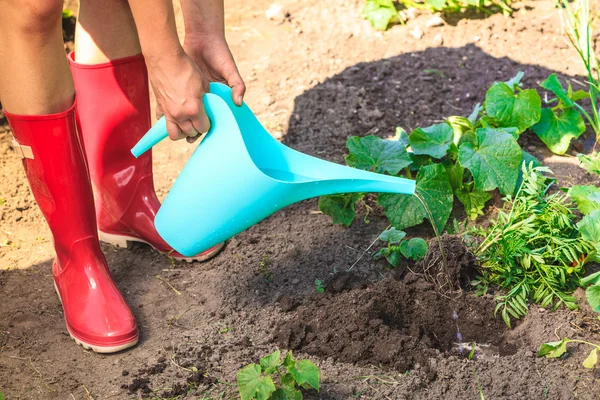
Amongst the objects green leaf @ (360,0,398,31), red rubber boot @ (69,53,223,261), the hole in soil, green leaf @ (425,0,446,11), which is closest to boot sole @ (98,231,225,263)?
red rubber boot @ (69,53,223,261)

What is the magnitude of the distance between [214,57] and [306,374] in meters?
0.88

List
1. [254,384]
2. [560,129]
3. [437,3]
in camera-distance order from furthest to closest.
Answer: [437,3] → [560,129] → [254,384]

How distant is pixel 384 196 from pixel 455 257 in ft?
1.11

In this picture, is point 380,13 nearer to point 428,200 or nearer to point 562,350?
point 428,200

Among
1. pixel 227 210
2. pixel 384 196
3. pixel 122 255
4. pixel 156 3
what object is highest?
pixel 156 3

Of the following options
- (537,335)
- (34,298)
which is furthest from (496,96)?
(34,298)

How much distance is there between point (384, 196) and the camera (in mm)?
2287

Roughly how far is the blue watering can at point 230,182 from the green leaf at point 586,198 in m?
0.63

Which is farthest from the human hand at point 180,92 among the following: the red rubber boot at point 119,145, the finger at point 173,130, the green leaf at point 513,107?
the green leaf at point 513,107

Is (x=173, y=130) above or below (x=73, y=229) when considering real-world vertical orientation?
above

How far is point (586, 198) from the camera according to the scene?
2010mm

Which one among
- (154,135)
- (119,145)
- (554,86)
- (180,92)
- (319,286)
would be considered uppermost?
(180,92)

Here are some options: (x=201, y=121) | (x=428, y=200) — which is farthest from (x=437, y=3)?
(x=201, y=121)

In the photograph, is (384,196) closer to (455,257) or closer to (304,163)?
(455,257)
